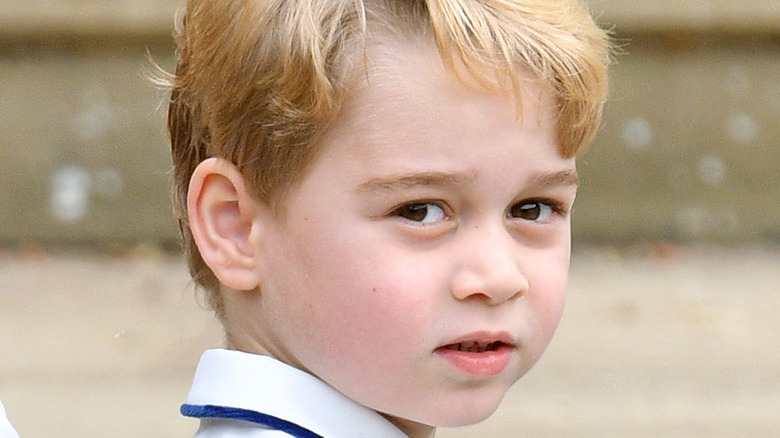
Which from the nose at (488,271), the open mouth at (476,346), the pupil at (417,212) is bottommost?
the open mouth at (476,346)

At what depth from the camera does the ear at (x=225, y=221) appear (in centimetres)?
163

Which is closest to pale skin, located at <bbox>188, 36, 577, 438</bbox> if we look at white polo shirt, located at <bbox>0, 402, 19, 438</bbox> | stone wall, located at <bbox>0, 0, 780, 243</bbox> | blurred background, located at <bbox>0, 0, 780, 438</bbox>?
white polo shirt, located at <bbox>0, 402, 19, 438</bbox>

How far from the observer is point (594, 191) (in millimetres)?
5293

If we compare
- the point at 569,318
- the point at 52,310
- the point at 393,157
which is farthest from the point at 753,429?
the point at 393,157

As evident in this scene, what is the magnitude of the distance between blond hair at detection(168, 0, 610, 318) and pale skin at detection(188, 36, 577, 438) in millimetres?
26

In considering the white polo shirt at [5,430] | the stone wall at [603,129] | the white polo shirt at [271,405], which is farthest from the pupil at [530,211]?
the stone wall at [603,129]

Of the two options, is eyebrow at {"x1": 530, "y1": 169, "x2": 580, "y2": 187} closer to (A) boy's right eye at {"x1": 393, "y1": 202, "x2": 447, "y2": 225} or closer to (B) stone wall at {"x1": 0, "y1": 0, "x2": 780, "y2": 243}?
(A) boy's right eye at {"x1": 393, "y1": 202, "x2": 447, "y2": 225}

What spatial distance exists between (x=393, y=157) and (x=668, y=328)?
308cm

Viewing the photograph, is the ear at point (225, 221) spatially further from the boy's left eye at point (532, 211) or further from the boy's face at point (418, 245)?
the boy's left eye at point (532, 211)

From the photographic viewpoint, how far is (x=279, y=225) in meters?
1.60

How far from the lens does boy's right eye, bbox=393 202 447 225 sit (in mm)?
1552

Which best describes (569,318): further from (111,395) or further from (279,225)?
(279,225)

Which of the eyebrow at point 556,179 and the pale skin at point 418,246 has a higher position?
the eyebrow at point 556,179

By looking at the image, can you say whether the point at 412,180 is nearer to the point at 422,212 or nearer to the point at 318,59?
the point at 422,212
